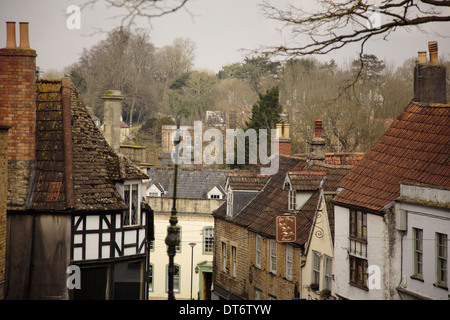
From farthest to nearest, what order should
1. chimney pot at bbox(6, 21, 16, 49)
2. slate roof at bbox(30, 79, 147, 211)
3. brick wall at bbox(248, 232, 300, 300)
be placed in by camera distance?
brick wall at bbox(248, 232, 300, 300) → chimney pot at bbox(6, 21, 16, 49) → slate roof at bbox(30, 79, 147, 211)

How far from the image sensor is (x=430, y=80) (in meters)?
21.6

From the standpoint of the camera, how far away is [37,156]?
20297mm

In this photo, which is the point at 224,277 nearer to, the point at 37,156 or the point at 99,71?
the point at 37,156

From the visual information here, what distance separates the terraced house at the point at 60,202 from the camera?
1914cm

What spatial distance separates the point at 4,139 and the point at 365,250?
1098 cm

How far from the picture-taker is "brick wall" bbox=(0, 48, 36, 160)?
19.8 metres

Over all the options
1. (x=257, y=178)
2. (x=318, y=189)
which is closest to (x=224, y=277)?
(x=257, y=178)

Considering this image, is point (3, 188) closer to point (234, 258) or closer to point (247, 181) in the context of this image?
point (234, 258)

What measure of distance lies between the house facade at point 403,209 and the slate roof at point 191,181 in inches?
931

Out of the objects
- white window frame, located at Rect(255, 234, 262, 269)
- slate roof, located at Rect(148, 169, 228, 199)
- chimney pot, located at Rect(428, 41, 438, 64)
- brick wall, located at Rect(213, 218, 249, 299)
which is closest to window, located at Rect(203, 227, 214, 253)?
slate roof, located at Rect(148, 169, 228, 199)

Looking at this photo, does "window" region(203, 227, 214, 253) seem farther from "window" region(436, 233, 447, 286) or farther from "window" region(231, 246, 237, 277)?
"window" region(436, 233, 447, 286)

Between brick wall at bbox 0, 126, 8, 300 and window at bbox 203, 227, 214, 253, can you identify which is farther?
window at bbox 203, 227, 214, 253

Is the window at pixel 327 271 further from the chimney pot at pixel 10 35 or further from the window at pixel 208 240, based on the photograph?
the window at pixel 208 240

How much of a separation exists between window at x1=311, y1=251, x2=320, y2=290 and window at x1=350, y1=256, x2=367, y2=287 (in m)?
2.60
